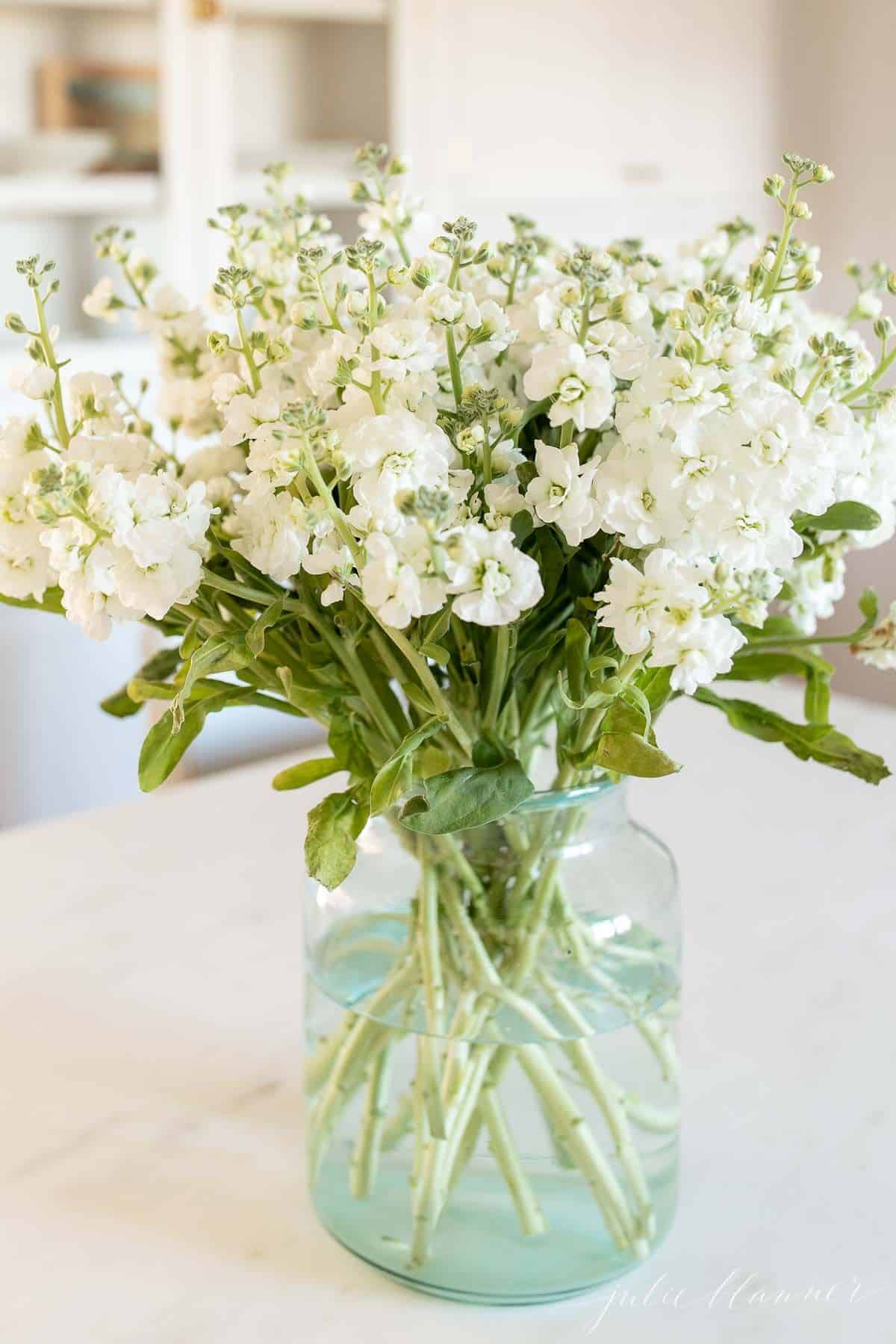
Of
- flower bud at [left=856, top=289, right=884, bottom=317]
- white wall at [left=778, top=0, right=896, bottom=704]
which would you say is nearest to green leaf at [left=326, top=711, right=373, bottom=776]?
flower bud at [left=856, top=289, right=884, bottom=317]

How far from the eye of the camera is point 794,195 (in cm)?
62

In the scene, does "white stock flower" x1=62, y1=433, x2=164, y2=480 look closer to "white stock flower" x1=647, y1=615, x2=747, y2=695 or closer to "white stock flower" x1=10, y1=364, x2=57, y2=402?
"white stock flower" x1=10, y1=364, x2=57, y2=402

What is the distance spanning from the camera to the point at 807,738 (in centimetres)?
69

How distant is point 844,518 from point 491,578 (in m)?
0.21

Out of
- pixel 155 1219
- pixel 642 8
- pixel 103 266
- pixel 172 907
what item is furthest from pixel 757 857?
pixel 642 8

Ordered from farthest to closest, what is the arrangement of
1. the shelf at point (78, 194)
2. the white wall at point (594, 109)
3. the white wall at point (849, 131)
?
1. the white wall at point (849, 131)
2. the white wall at point (594, 109)
3. the shelf at point (78, 194)

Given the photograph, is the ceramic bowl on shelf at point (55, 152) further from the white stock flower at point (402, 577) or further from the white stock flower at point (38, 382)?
the white stock flower at point (402, 577)

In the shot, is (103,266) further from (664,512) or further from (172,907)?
(664,512)

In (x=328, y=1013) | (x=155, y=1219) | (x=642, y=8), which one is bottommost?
(x=155, y=1219)

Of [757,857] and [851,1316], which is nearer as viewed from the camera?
[851,1316]

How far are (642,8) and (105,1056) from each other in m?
2.65

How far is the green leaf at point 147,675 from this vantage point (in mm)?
797

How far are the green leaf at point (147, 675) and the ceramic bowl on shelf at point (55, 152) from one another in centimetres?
191

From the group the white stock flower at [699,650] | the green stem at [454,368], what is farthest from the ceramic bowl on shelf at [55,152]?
the white stock flower at [699,650]
